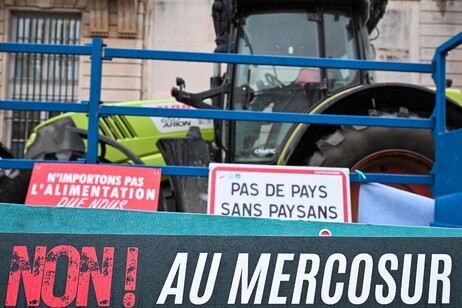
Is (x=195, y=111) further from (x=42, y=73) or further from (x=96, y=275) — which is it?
(x=42, y=73)

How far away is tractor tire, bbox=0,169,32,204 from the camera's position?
4.16m

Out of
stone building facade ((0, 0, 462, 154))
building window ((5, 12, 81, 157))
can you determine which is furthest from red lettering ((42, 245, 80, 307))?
building window ((5, 12, 81, 157))

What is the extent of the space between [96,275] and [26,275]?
0.21m

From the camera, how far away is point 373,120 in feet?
11.0

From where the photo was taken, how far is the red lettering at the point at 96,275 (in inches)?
68.8

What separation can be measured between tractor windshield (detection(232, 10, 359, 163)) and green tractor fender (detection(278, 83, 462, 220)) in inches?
29.5

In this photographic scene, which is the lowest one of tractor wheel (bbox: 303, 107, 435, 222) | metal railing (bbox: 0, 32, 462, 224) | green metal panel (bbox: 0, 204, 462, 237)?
green metal panel (bbox: 0, 204, 462, 237)

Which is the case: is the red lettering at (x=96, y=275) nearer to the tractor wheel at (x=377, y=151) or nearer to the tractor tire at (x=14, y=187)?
the tractor wheel at (x=377, y=151)

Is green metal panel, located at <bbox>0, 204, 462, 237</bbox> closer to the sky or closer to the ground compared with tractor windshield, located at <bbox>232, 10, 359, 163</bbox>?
closer to the ground

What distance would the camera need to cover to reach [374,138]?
11.6ft

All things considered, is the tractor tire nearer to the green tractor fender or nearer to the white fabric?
the green tractor fender

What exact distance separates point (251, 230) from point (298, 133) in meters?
1.62

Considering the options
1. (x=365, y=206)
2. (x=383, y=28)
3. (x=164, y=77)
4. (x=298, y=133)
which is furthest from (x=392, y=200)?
(x=383, y=28)

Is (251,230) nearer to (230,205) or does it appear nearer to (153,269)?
(153,269)
